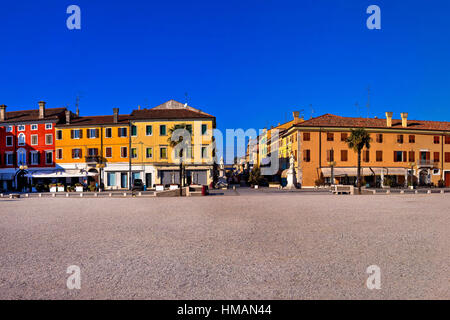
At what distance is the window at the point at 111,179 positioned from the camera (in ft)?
149

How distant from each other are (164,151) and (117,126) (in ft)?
25.6

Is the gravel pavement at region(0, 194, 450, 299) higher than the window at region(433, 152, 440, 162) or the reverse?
the reverse

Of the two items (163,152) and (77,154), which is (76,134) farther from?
(163,152)

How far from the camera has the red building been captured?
45.8 m

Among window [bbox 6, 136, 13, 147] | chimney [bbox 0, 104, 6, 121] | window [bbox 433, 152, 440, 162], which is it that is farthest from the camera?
window [bbox 433, 152, 440, 162]

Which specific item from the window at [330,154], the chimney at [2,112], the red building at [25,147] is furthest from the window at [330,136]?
the chimney at [2,112]

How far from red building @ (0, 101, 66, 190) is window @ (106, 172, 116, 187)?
841cm

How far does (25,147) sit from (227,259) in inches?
1952

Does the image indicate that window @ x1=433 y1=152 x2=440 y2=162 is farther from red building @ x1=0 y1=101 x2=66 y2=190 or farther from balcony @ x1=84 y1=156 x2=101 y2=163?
red building @ x1=0 y1=101 x2=66 y2=190

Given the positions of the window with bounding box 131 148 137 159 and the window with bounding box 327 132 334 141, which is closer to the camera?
the window with bounding box 131 148 137 159

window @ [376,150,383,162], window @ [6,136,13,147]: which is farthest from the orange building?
window @ [6,136,13,147]

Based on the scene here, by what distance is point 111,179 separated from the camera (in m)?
45.3

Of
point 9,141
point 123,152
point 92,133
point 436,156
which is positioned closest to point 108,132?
point 92,133
